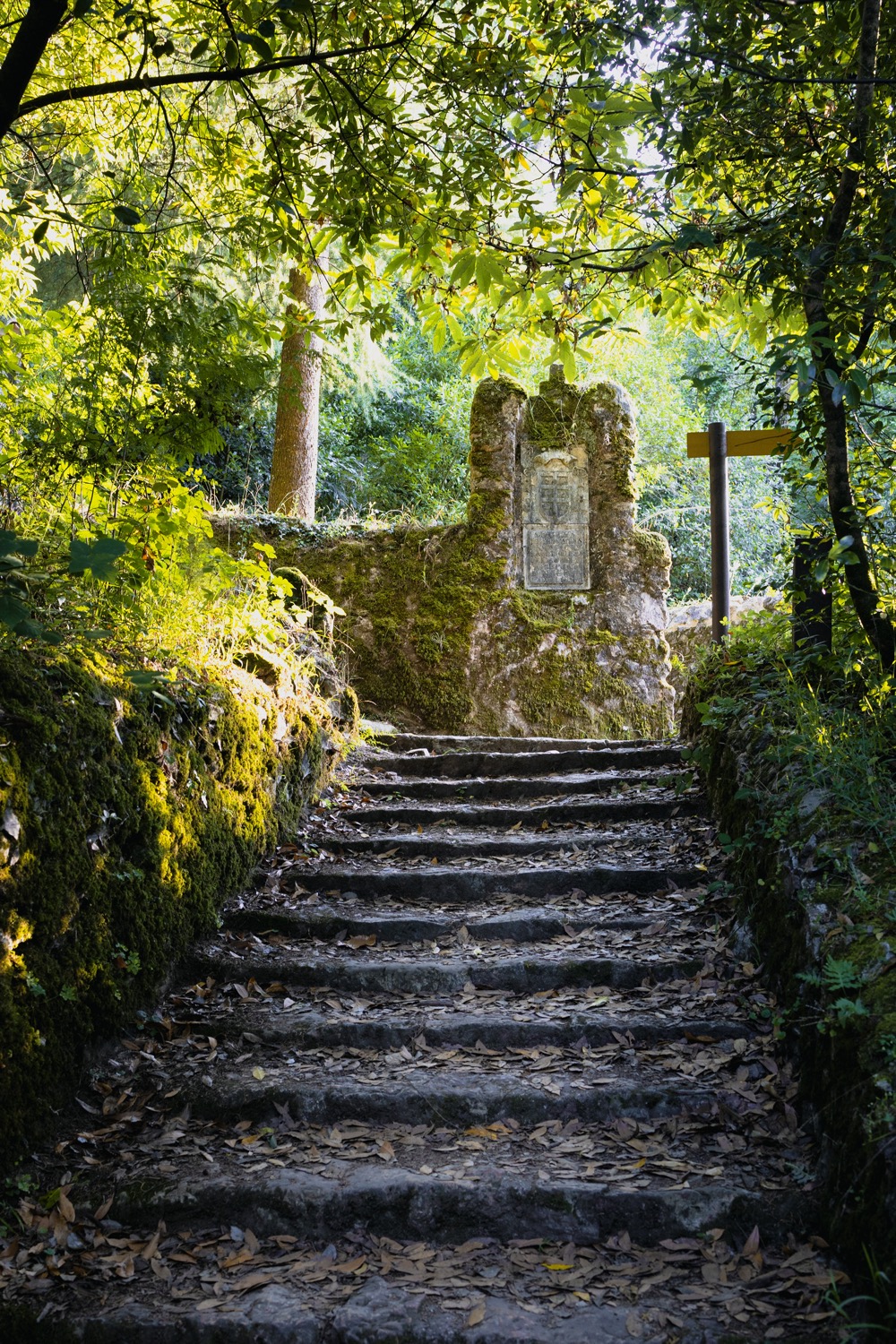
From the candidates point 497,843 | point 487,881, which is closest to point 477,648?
point 497,843

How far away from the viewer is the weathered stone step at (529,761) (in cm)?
563

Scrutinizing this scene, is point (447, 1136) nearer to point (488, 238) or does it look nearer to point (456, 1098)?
point (456, 1098)

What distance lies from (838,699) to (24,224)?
4572mm

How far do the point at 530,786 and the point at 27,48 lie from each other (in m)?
4.22

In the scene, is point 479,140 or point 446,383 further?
point 446,383

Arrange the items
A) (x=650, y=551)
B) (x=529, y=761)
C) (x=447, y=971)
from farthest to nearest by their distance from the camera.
A: (x=650, y=551), (x=529, y=761), (x=447, y=971)

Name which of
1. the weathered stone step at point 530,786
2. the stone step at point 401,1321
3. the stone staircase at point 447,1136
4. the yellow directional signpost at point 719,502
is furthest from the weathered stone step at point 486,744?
the stone step at point 401,1321

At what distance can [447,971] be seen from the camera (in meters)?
3.45

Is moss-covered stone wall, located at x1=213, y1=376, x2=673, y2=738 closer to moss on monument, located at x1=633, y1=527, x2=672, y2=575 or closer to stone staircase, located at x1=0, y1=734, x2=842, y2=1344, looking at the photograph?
moss on monument, located at x1=633, y1=527, x2=672, y2=575

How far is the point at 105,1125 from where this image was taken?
2.67 m

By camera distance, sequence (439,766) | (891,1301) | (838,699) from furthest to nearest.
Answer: (439,766)
(838,699)
(891,1301)

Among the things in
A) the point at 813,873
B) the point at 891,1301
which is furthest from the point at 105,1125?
→ the point at 813,873

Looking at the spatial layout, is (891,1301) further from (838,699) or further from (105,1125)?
(838,699)

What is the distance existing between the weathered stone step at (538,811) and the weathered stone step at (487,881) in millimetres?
709
